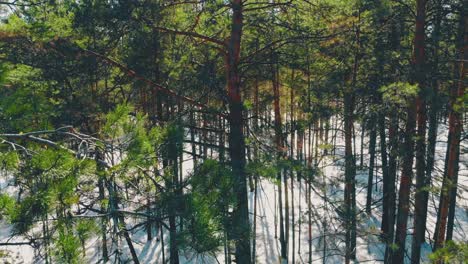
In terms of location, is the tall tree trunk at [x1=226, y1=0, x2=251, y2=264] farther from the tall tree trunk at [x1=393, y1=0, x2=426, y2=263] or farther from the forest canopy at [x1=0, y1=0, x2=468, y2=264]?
the tall tree trunk at [x1=393, y1=0, x2=426, y2=263]

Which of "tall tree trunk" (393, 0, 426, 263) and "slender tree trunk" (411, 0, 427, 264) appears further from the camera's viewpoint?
"tall tree trunk" (393, 0, 426, 263)

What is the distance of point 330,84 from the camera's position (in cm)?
938

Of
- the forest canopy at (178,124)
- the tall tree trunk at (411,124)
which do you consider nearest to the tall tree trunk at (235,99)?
the forest canopy at (178,124)

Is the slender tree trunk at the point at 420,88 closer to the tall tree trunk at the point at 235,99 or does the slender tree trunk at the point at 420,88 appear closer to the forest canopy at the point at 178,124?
the forest canopy at the point at 178,124

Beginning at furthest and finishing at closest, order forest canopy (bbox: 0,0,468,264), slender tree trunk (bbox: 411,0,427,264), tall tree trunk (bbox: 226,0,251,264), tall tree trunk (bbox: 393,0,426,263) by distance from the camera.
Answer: tall tree trunk (bbox: 393,0,426,263), slender tree trunk (bbox: 411,0,427,264), tall tree trunk (bbox: 226,0,251,264), forest canopy (bbox: 0,0,468,264)

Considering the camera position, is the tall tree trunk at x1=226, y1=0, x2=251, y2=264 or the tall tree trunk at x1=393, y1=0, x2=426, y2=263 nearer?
the tall tree trunk at x1=226, y1=0, x2=251, y2=264

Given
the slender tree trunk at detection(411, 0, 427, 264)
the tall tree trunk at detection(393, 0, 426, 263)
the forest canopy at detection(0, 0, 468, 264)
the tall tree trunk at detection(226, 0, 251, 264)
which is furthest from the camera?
the tall tree trunk at detection(393, 0, 426, 263)

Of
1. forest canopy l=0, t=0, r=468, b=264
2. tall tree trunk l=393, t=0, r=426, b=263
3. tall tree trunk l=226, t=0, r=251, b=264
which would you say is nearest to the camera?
forest canopy l=0, t=0, r=468, b=264

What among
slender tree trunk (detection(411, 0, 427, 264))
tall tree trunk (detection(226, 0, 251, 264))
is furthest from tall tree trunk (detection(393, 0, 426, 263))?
tall tree trunk (detection(226, 0, 251, 264))

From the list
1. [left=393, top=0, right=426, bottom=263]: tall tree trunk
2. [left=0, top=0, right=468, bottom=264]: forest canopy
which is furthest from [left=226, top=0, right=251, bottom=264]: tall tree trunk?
[left=393, top=0, right=426, bottom=263]: tall tree trunk

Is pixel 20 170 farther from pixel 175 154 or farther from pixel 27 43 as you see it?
pixel 27 43

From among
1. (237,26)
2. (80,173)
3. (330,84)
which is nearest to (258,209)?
(330,84)

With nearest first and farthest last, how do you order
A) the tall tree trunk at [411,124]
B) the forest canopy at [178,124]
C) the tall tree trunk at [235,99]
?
1. the forest canopy at [178,124]
2. the tall tree trunk at [235,99]
3. the tall tree trunk at [411,124]

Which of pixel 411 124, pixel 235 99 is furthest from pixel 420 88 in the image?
pixel 235 99
